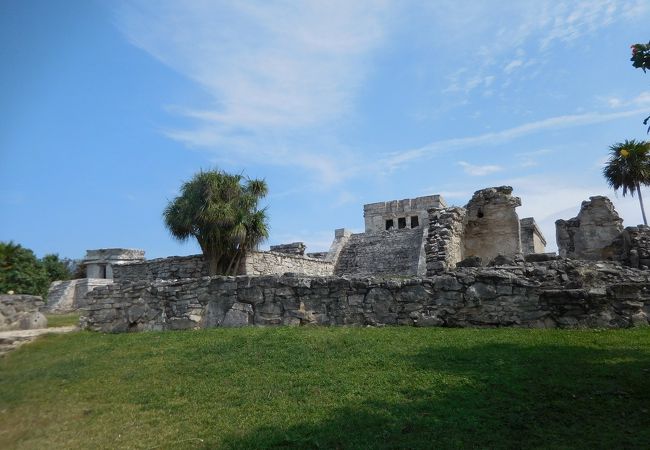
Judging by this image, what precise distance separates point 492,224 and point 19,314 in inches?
477

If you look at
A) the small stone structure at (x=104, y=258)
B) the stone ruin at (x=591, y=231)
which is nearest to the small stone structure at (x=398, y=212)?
the small stone structure at (x=104, y=258)

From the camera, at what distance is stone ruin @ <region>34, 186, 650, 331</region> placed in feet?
26.9

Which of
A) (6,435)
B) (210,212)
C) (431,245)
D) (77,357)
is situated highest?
(210,212)

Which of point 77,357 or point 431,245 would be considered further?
point 431,245

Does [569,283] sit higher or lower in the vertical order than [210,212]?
lower

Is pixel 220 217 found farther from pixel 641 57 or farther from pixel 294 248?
pixel 641 57

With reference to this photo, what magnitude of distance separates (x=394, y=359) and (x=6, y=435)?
4.78 meters

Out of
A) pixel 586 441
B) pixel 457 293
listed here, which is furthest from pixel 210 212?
pixel 586 441

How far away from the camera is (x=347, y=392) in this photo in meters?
Answer: 5.85

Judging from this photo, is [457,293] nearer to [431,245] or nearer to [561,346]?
[561,346]

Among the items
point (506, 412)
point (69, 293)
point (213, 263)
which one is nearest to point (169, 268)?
point (213, 263)

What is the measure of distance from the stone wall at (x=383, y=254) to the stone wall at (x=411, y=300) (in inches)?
493

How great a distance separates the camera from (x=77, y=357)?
8844 millimetres

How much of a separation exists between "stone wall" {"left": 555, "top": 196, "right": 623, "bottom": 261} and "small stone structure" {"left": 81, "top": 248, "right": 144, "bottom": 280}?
18.3 metres
